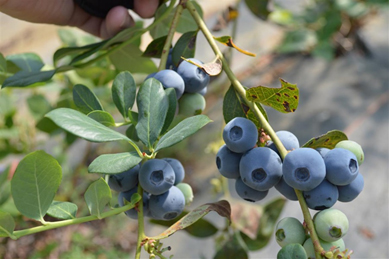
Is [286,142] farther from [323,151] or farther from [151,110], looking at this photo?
[151,110]

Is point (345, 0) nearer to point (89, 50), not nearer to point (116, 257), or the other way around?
point (116, 257)

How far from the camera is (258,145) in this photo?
0.54 meters

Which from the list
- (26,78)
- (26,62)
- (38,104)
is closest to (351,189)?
(26,78)

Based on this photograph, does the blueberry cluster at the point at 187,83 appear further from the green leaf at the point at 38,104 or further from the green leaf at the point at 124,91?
the green leaf at the point at 38,104

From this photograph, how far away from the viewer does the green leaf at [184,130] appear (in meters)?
0.47

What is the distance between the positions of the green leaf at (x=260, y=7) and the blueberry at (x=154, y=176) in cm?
71

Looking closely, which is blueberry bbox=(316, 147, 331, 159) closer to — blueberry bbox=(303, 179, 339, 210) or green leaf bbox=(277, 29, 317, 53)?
blueberry bbox=(303, 179, 339, 210)

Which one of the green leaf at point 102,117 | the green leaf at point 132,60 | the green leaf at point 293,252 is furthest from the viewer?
the green leaf at point 132,60

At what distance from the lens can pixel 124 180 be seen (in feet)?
1.81

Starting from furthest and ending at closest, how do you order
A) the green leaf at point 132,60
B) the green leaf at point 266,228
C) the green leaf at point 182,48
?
the green leaf at point 266,228, the green leaf at point 132,60, the green leaf at point 182,48

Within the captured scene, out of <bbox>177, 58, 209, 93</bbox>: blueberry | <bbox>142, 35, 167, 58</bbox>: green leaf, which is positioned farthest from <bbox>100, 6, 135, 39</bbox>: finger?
<bbox>177, 58, 209, 93</bbox>: blueberry

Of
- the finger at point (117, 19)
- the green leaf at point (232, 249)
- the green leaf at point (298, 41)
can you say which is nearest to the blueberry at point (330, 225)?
the green leaf at point (232, 249)

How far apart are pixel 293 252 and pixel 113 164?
0.70 feet

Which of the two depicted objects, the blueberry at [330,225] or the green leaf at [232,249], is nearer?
the blueberry at [330,225]
